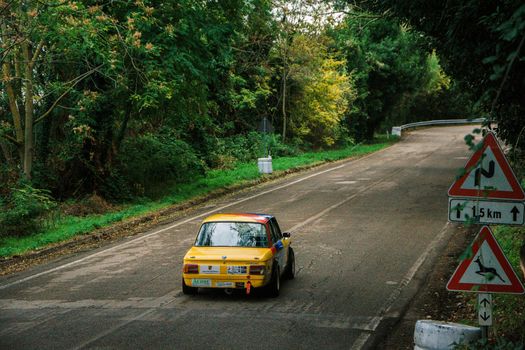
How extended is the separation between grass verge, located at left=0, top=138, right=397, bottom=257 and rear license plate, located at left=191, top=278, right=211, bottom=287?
257 inches

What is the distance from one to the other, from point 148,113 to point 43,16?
7.51 metres

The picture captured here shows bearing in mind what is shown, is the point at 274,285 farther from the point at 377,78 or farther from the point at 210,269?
the point at 377,78

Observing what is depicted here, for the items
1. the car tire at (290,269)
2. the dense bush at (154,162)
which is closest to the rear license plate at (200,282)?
the car tire at (290,269)

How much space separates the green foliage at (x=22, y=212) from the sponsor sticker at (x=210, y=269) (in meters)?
8.60

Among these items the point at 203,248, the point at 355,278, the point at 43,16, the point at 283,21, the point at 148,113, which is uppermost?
the point at 283,21

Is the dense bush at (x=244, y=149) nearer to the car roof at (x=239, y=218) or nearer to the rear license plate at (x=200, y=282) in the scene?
the car roof at (x=239, y=218)

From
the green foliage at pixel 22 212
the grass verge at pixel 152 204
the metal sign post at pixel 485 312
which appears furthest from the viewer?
Answer: the green foliage at pixel 22 212

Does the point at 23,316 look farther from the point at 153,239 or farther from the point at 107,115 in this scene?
the point at 107,115

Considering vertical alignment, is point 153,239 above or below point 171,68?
below

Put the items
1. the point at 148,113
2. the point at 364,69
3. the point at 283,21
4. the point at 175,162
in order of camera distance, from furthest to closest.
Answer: the point at 364,69
the point at 283,21
the point at 175,162
the point at 148,113

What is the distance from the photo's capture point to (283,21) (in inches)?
1441

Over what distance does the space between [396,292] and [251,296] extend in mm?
2534

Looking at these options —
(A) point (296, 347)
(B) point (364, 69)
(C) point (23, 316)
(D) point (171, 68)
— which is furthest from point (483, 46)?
(B) point (364, 69)

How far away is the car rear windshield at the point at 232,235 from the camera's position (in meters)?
11.3
